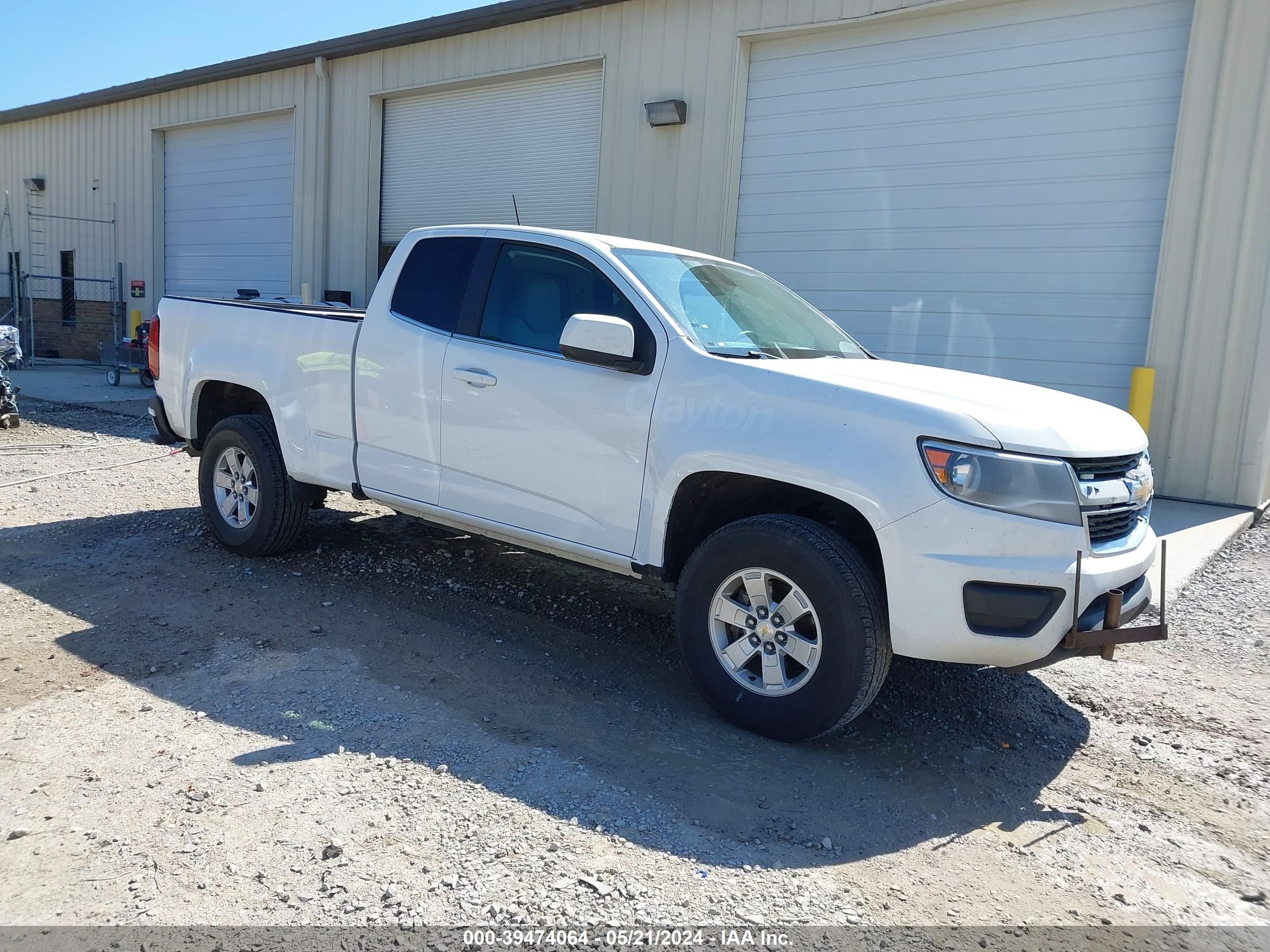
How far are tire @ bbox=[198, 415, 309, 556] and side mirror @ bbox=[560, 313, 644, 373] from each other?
2.47 m

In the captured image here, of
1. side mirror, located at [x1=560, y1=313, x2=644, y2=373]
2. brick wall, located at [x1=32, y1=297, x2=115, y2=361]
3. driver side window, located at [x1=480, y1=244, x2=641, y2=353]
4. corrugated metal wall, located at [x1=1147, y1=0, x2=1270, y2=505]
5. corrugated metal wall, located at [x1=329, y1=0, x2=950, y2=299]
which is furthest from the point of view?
brick wall, located at [x1=32, y1=297, x2=115, y2=361]

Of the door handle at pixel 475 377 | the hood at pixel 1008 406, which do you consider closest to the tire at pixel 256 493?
the door handle at pixel 475 377

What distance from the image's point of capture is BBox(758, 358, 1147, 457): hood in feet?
11.2

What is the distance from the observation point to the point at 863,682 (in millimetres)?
3523

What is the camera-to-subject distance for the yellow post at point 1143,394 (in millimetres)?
8094

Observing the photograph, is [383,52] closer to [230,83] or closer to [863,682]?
[230,83]

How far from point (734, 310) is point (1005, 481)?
1.67m

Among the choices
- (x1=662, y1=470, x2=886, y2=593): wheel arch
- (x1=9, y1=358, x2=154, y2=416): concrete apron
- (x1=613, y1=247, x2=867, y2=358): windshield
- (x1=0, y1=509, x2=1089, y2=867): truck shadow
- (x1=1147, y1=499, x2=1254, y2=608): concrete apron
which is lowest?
(x1=0, y1=509, x2=1089, y2=867): truck shadow

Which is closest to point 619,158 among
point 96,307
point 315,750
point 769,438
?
point 769,438

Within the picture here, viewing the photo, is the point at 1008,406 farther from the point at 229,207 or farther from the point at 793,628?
the point at 229,207

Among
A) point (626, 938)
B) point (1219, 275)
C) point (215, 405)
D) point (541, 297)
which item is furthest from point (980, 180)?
point (626, 938)

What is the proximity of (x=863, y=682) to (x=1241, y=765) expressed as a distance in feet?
Result: 5.53

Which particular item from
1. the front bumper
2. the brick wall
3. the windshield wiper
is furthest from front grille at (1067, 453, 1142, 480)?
the brick wall

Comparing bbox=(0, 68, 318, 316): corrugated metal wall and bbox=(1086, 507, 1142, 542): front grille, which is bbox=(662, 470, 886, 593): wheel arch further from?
bbox=(0, 68, 318, 316): corrugated metal wall
